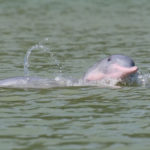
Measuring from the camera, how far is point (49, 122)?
26.9 ft

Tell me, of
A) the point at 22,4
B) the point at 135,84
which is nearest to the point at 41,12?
the point at 22,4

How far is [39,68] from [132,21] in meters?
12.6

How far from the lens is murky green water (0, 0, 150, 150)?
7.33 meters

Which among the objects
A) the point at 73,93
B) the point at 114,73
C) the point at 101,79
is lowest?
the point at 73,93

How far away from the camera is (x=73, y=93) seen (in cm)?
1066

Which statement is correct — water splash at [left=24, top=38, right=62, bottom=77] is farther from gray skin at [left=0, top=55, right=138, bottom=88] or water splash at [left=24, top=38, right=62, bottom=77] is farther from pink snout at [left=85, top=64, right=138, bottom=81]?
pink snout at [left=85, top=64, right=138, bottom=81]

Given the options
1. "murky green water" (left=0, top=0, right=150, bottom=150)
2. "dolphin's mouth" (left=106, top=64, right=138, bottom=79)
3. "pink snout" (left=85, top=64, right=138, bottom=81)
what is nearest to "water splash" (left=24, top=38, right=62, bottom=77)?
"murky green water" (left=0, top=0, right=150, bottom=150)

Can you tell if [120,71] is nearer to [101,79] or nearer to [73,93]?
[101,79]

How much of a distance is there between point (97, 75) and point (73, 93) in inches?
39.3

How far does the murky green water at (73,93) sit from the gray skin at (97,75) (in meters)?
0.33

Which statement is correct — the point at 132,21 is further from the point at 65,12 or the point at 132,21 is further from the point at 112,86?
the point at 112,86

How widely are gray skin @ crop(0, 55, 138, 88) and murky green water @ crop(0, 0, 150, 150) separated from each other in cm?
33

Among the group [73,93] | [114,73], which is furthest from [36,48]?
[73,93]

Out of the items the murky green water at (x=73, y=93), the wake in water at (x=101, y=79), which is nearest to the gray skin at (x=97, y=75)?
the wake in water at (x=101, y=79)
